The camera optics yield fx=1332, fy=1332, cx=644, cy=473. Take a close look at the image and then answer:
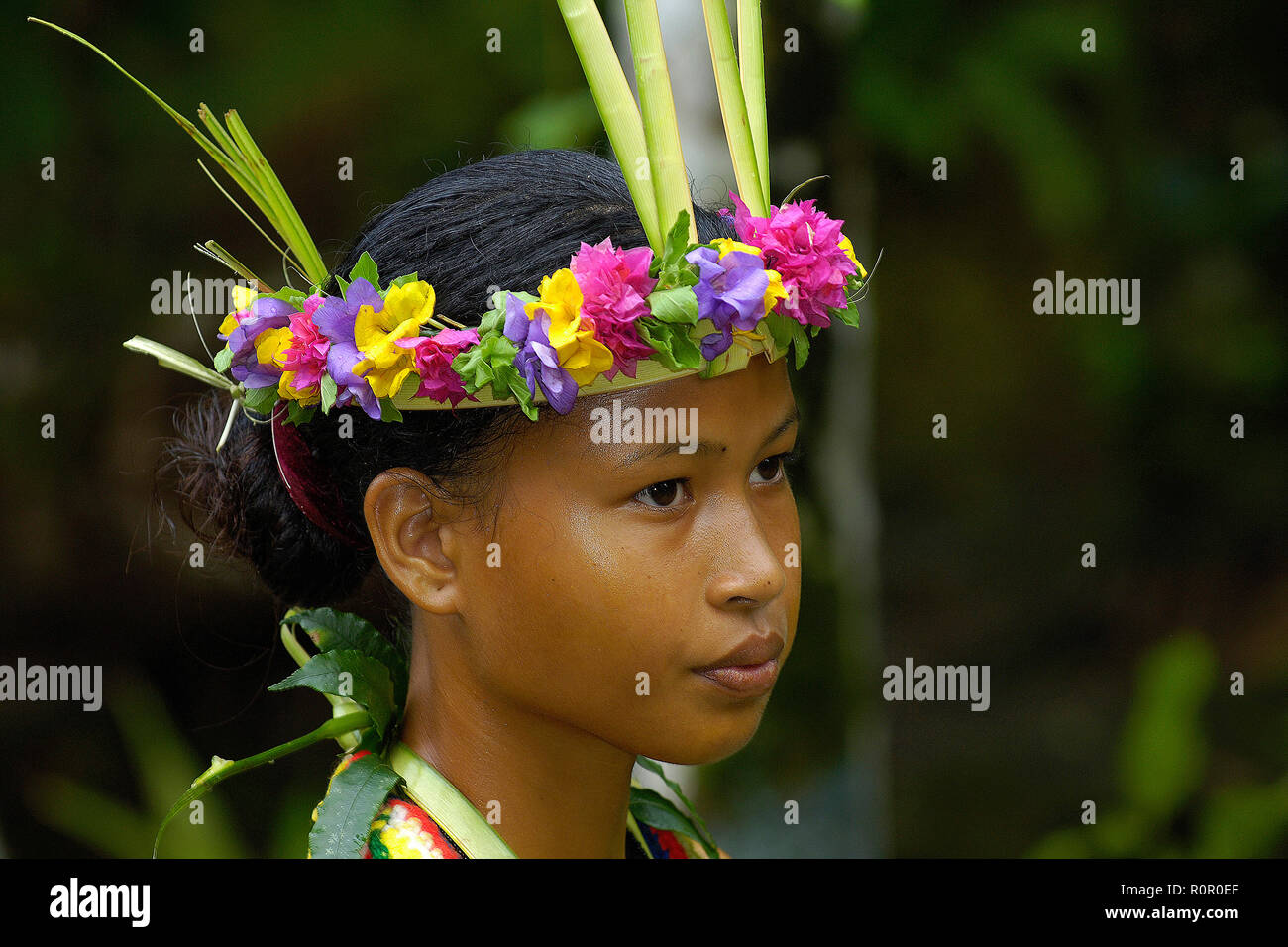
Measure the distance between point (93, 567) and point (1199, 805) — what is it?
351 cm

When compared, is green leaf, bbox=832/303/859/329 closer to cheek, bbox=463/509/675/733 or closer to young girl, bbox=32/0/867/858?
young girl, bbox=32/0/867/858

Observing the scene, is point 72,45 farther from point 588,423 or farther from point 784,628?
point 784,628

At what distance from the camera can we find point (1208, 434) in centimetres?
455

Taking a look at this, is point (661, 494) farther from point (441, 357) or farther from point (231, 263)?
point (231, 263)

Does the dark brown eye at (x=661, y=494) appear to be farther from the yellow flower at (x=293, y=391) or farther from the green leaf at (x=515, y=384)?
the yellow flower at (x=293, y=391)

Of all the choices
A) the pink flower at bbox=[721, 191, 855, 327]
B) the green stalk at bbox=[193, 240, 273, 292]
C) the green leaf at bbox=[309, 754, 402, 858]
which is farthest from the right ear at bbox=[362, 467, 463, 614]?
the pink flower at bbox=[721, 191, 855, 327]

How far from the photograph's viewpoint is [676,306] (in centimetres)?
165

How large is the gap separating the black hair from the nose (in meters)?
0.30

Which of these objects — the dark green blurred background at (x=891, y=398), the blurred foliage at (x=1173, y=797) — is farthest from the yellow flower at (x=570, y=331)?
the blurred foliage at (x=1173, y=797)

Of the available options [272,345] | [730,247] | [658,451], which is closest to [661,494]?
[658,451]

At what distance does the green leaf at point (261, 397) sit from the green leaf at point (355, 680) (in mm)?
365

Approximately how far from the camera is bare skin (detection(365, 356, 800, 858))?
171 cm

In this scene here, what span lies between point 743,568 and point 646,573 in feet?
0.41

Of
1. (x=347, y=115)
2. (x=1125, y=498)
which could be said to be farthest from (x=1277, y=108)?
(x=347, y=115)
